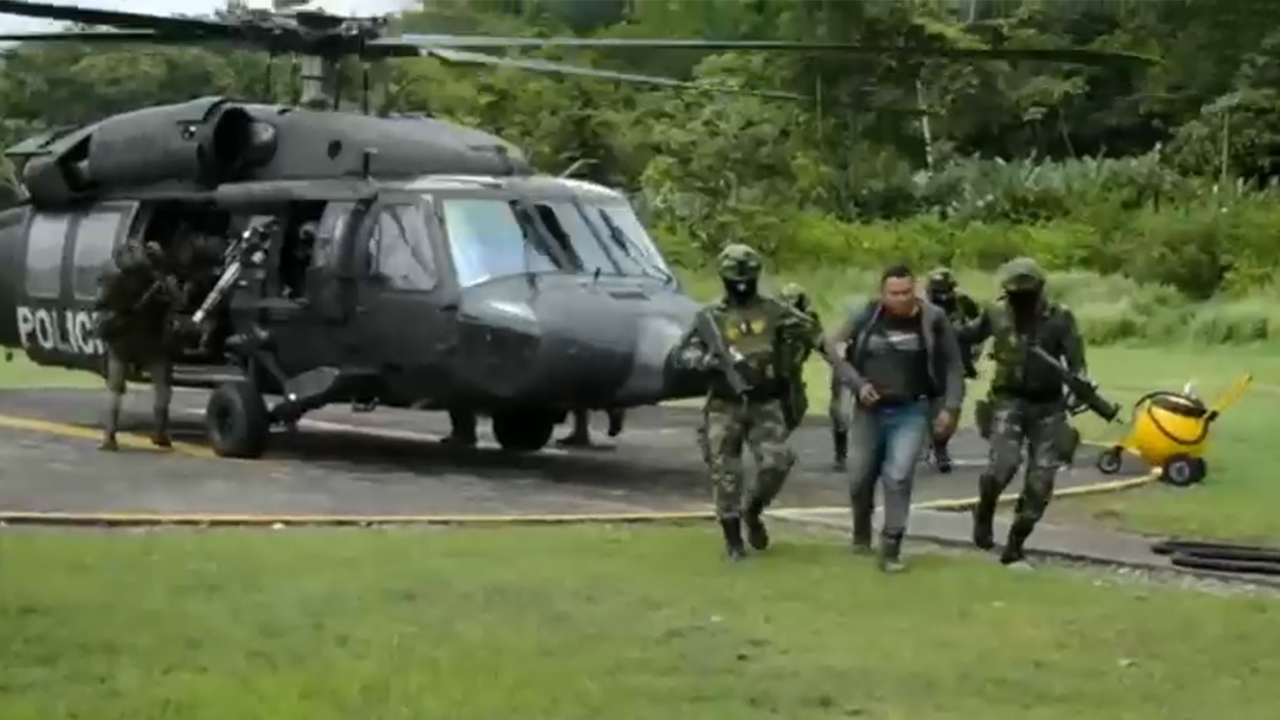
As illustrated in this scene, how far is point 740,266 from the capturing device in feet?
38.1

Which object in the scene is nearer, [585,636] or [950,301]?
[585,636]

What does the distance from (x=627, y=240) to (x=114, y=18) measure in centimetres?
415

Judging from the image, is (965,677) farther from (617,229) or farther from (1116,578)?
(617,229)

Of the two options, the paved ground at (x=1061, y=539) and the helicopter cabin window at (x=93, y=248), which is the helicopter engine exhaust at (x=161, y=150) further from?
the paved ground at (x=1061, y=539)

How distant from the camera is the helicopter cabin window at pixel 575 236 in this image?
1609 centimetres

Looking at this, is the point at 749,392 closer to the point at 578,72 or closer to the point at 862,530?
the point at 862,530

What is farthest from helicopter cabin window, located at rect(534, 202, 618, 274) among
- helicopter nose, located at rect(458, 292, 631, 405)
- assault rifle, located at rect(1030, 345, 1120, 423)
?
assault rifle, located at rect(1030, 345, 1120, 423)

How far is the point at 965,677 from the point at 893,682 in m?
0.29

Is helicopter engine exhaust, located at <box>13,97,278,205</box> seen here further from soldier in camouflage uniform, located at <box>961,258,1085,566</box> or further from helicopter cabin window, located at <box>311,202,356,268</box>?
soldier in camouflage uniform, located at <box>961,258,1085,566</box>

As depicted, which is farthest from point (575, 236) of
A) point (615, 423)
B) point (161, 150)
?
point (161, 150)

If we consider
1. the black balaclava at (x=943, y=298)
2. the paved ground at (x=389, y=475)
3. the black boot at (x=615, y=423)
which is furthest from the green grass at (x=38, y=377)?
the black balaclava at (x=943, y=298)

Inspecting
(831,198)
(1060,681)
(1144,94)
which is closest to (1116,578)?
(1060,681)

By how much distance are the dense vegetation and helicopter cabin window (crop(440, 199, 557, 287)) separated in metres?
21.9

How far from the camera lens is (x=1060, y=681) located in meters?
8.33
